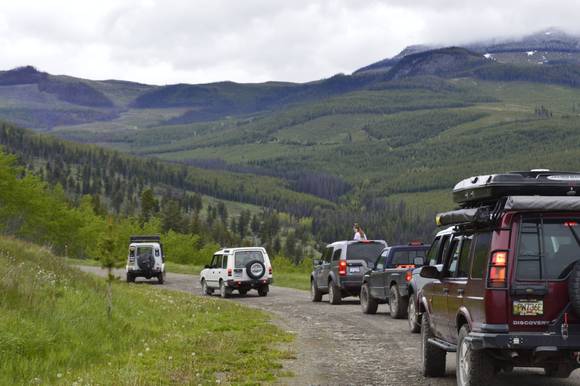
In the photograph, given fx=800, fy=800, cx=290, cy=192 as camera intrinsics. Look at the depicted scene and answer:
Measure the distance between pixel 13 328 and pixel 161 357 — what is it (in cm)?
237

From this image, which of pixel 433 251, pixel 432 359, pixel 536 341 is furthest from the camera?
pixel 433 251

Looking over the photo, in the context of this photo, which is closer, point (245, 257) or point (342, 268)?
point (342, 268)

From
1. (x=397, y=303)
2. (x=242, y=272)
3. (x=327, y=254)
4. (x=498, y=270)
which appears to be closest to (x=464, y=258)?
(x=498, y=270)

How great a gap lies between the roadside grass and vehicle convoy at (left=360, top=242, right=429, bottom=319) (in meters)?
3.70

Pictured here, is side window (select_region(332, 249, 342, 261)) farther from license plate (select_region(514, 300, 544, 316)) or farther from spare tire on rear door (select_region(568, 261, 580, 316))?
spare tire on rear door (select_region(568, 261, 580, 316))

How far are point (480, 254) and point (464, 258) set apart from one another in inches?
34.8

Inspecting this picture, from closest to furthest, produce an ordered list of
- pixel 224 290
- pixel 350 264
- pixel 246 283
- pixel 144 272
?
pixel 350 264, pixel 246 283, pixel 224 290, pixel 144 272

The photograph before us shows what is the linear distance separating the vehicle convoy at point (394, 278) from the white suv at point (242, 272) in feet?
32.4

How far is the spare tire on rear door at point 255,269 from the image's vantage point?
108 feet

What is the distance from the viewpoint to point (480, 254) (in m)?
9.27

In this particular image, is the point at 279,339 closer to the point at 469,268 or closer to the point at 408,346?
the point at 408,346

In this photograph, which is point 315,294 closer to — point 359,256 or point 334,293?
point 334,293

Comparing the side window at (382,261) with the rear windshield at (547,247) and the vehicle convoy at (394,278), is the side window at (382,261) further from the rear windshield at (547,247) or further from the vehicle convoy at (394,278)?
Result: the rear windshield at (547,247)

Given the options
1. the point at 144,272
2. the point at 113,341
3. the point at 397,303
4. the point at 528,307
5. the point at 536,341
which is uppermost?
the point at 528,307
